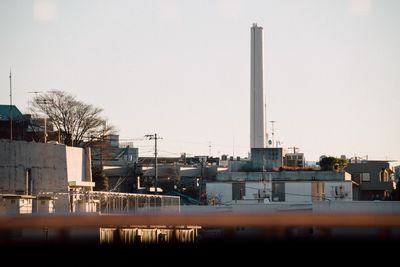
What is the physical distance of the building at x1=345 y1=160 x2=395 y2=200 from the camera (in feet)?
327

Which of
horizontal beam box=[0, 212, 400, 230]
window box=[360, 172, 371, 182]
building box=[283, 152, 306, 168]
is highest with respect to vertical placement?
building box=[283, 152, 306, 168]

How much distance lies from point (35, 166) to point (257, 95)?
65.0 metres

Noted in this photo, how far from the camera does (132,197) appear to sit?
58062 millimetres

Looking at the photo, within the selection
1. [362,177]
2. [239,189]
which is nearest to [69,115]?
[239,189]

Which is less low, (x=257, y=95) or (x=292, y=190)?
(x=257, y=95)

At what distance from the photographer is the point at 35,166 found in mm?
55750

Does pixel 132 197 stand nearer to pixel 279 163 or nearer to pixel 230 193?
pixel 230 193

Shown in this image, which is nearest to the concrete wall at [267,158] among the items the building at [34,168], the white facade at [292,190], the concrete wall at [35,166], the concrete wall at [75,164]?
the white facade at [292,190]

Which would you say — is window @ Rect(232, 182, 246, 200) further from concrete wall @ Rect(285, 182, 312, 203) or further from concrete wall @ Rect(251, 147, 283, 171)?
concrete wall @ Rect(251, 147, 283, 171)

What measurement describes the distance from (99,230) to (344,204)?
179 feet

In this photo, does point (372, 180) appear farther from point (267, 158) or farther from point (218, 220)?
point (218, 220)

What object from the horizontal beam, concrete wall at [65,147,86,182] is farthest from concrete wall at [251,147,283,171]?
the horizontal beam

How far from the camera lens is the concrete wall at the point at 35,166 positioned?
54.7 metres

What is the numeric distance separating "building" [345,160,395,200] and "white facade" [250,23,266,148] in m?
14.9
